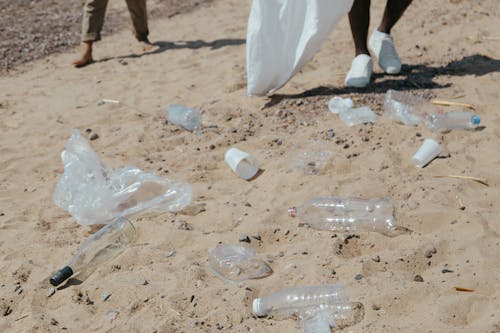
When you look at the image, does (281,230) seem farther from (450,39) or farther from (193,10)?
(193,10)

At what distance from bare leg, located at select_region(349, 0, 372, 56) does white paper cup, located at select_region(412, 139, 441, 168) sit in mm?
1106

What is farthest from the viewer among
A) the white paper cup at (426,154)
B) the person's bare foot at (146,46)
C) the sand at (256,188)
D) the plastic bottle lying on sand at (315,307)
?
the person's bare foot at (146,46)

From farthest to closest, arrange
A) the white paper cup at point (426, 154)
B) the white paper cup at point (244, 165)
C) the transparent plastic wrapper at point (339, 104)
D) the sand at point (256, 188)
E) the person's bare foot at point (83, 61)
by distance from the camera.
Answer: the person's bare foot at point (83, 61), the transparent plastic wrapper at point (339, 104), the white paper cup at point (244, 165), the white paper cup at point (426, 154), the sand at point (256, 188)

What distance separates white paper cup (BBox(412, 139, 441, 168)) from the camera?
10.5ft

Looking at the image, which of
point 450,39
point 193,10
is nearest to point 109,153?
point 450,39

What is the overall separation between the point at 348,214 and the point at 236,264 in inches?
22.8

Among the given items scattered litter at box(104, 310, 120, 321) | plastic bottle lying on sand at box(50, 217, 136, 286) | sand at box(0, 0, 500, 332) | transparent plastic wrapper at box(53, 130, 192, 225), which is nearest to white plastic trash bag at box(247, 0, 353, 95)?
sand at box(0, 0, 500, 332)

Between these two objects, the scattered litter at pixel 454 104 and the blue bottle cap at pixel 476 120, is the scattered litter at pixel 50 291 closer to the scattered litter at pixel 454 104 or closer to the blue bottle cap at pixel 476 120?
the blue bottle cap at pixel 476 120

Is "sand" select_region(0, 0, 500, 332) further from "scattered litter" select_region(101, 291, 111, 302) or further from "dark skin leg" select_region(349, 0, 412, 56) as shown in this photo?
"dark skin leg" select_region(349, 0, 412, 56)

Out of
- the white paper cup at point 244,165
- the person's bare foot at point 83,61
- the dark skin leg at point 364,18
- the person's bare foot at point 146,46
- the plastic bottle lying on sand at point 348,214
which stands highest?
the dark skin leg at point 364,18

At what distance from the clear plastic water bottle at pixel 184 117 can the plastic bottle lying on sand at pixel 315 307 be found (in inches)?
66.6

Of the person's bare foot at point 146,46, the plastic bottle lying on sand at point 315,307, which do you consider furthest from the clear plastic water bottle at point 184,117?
the plastic bottle lying on sand at point 315,307

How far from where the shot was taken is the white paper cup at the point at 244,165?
331 cm

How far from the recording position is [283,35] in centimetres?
397
